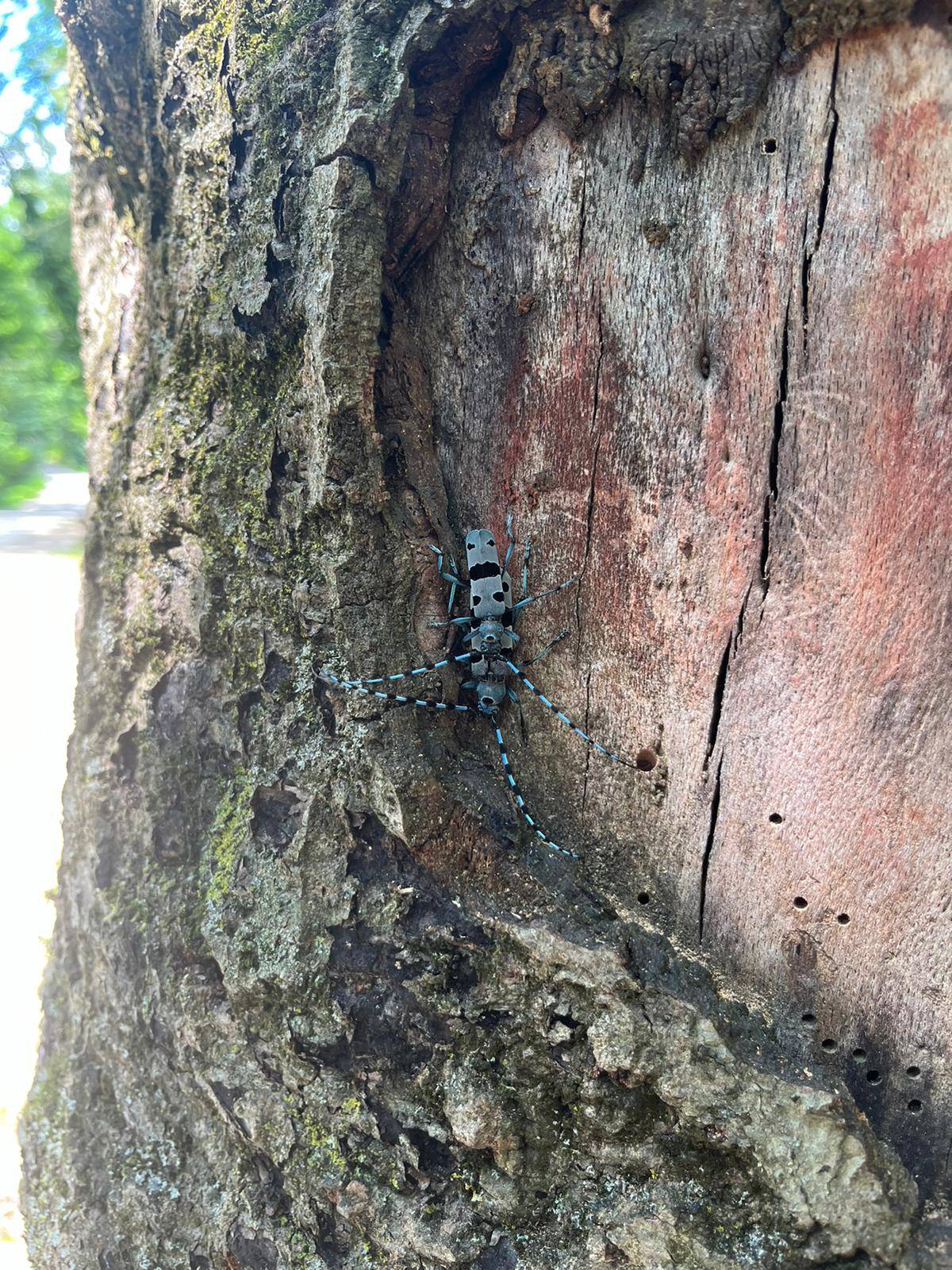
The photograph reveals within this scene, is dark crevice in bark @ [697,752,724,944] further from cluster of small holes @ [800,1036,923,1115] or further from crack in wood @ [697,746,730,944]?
cluster of small holes @ [800,1036,923,1115]

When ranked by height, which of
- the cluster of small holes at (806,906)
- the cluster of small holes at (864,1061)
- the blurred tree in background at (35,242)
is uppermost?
the blurred tree in background at (35,242)

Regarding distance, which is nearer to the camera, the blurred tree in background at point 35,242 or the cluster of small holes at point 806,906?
the cluster of small holes at point 806,906

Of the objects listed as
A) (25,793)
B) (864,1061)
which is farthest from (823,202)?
(25,793)

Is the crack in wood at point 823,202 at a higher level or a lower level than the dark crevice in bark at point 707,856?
higher

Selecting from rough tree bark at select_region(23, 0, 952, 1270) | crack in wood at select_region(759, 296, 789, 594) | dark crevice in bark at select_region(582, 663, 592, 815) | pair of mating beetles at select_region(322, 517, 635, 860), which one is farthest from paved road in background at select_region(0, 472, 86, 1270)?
crack in wood at select_region(759, 296, 789, 594)

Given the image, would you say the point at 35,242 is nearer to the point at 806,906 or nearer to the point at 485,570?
the point at 485,570

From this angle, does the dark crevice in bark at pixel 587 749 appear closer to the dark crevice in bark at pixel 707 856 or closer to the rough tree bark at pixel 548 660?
the rough tree bark at pixel 548 660

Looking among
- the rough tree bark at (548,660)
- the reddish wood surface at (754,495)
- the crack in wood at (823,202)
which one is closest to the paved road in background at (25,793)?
the rough tree bark at (548,660)

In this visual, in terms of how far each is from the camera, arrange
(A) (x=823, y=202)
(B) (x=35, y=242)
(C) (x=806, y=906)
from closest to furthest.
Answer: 1. (A) (x=823, y=202)
2. (C) (x=806, y=906)
3. (B) (x=35, y=242)
